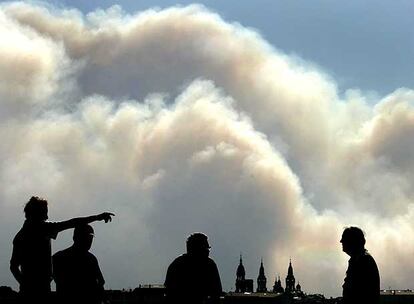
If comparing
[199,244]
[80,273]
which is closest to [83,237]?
[80,273]

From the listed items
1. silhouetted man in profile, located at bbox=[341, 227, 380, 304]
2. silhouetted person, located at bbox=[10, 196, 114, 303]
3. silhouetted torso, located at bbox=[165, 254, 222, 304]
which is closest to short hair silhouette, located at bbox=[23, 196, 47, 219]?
silhouetted person, located at bbox=[10, 196, 114, 303]

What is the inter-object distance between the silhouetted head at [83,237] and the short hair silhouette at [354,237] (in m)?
3.09

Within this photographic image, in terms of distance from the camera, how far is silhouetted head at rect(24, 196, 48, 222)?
10.1 meters

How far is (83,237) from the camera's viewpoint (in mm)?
9898

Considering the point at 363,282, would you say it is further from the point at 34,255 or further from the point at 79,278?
the point at 34,255

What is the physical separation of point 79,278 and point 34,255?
0.64 meters

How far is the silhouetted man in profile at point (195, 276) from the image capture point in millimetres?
9688

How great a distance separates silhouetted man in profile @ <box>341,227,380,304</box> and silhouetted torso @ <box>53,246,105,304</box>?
298 cm

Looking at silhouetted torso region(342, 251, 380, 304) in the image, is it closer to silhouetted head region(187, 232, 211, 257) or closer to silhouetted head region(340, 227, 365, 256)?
silhouetted head region(340, 227, 365, 256)

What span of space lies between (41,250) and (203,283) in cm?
203

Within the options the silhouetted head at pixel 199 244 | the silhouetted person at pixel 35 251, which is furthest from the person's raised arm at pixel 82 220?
the silhouetted head at pixel 199 244

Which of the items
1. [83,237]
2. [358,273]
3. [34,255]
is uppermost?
[83,237]

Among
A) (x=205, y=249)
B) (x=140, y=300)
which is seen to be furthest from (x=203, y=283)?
(x=140, y=300)

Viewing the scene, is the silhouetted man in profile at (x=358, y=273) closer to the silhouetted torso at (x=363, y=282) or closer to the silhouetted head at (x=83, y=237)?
the silhouetted torso at (x=363, y=282)
